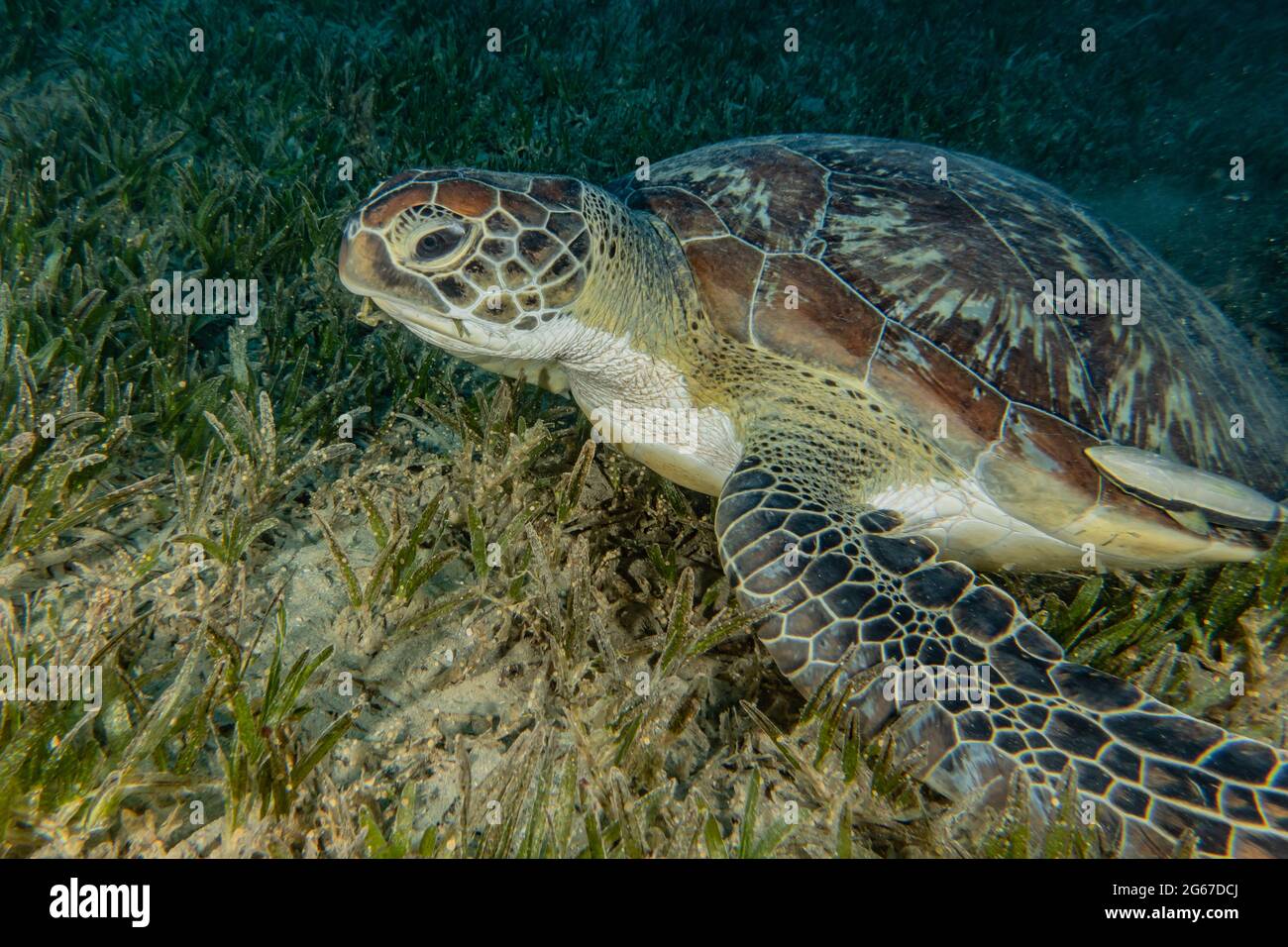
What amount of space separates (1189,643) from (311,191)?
4.47m

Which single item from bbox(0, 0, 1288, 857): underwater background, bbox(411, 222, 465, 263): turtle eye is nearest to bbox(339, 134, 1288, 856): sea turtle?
bbox(411, 222, 465, 263): turtle eye

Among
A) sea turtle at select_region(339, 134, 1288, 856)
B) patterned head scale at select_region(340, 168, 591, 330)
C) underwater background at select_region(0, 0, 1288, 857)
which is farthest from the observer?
patterned head scale at select_region(340, 168, 591, 330)

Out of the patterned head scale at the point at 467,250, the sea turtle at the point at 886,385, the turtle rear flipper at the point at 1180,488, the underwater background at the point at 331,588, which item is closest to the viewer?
the underwater background at the point at 331,588

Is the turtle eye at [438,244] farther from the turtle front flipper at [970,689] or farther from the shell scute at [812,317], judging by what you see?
the turtle front flipper at [970,689]

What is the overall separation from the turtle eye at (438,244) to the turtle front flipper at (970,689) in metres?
1.10

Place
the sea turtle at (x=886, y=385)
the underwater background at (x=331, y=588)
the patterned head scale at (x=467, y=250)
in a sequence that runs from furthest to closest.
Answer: the patterned head scale at (x=467, y=250) < the sea turtle at (x=886, y=385) < the underwater background at (x=331, y=588)

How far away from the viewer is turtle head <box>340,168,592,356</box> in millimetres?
2047

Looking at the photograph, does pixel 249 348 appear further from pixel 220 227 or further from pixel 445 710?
pixel 445 710

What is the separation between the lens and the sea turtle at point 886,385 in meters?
1.77

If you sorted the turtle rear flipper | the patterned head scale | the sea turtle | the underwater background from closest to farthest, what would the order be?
the underwater background
the sea turtle
the patterned head scale
the turtle rear flipper

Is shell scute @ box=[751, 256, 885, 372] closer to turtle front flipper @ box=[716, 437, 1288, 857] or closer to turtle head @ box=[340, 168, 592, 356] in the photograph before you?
turtle front flipper @ box=[716, 437, 1288, 857]

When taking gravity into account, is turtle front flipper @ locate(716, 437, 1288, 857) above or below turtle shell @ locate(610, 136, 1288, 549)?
below

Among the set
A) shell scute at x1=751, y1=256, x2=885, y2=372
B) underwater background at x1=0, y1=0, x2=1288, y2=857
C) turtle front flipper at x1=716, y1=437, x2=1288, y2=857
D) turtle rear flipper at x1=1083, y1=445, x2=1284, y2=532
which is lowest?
underwater background at x1=0, y1=0, x2=1288, y2=857

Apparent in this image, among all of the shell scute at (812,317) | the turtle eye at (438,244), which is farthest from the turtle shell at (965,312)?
the turtle eye at (438,244)
